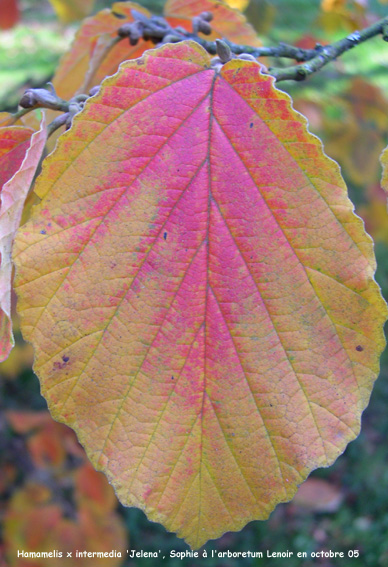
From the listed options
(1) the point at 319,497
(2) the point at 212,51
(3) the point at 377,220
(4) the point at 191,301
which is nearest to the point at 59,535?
(1) the point at 319,497

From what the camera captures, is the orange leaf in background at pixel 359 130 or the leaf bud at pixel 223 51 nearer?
the leaf bud at pixel 223 51

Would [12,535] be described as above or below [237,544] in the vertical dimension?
above

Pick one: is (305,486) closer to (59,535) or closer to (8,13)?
(59,535)

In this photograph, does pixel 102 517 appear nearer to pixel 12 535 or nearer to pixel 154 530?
pixel 12 535

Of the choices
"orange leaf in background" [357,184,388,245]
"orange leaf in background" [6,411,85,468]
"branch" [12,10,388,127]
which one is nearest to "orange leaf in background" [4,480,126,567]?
"orange leaf in background" [6,411,85,468]

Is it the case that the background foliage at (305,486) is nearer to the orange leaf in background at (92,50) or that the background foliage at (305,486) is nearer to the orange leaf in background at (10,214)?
the orange leaf in background at (92,50)

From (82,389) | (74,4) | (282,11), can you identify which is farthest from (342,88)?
(82,389)

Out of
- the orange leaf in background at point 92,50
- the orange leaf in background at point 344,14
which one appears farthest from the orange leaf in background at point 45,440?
the orange leaf in background at point 344,14
